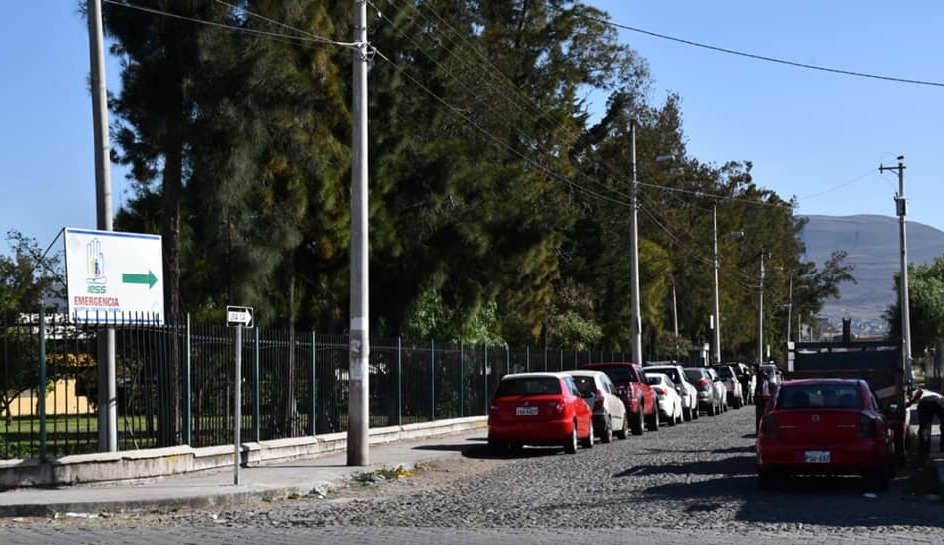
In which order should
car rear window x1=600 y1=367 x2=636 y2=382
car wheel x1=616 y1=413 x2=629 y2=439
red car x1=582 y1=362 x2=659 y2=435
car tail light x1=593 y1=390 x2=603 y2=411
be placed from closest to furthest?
1. car tail light x1=593 y1=390 x2=603 y2=411
2. car wheel x1=616 y1=413 x2=629 y2=439
3. red car x1=582 y1=362 x2=659 y2=435
4. car rear window x1=600 y1=367 x2=636 y2=382

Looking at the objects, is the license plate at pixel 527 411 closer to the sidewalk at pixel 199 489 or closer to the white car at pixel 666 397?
the sidewalk at pixel 199 489

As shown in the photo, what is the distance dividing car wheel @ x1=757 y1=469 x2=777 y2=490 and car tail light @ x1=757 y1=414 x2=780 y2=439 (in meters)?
0.46

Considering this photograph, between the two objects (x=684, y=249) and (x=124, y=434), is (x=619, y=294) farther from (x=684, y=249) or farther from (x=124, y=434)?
(x=124, y=434)

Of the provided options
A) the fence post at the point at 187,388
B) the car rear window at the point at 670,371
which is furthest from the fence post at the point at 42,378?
the car rear window at the point at 670,371

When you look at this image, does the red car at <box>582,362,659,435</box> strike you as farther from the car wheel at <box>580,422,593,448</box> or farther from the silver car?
the silver car

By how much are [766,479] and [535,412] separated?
8.90 m

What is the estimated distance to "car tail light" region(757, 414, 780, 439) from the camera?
757 inches

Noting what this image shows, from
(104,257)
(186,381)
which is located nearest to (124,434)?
(186,381)

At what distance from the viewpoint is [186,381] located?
2205 cm

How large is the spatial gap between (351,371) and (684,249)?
2513 inches

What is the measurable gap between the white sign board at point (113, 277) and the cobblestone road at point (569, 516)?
13.2 feet

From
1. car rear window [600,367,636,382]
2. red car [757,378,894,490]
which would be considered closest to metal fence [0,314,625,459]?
car rear window [600,367,636,382]

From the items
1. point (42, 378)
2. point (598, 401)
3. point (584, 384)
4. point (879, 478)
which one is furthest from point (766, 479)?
point (598, 401)

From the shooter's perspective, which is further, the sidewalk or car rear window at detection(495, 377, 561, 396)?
car rear window at detection(495, 377, 561, 396)
